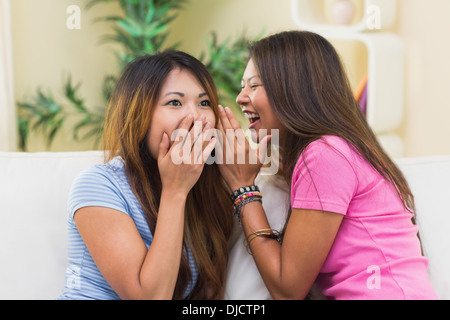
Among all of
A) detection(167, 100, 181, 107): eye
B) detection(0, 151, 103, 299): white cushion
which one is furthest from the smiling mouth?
detection(0, 151, 103, 299): white cushion

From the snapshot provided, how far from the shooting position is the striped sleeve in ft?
3.95

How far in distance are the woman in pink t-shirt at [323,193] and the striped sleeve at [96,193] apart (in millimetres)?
273

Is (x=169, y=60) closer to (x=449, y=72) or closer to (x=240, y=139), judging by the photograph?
(x=240, y=139)

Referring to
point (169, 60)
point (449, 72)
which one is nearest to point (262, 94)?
point (169, 60)

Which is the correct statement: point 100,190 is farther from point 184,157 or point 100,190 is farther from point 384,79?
point 384,79

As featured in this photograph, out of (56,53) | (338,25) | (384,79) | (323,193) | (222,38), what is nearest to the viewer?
(323,193)

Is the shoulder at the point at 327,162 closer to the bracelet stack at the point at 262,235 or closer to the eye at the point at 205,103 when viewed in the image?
the bracelet stack at the point at 262,235

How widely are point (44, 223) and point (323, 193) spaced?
0.69 metres

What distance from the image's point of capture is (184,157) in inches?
49.0

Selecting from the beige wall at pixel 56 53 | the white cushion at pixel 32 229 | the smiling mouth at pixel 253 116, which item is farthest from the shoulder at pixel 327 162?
the beige wall at pixel 56 53

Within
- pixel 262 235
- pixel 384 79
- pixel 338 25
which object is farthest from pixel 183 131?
pixel 338 25

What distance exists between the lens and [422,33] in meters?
2.73

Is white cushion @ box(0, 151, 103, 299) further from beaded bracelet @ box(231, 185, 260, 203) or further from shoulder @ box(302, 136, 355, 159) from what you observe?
Answer: shoulder @ box(302, 136, 355, 159)

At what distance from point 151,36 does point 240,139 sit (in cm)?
194
